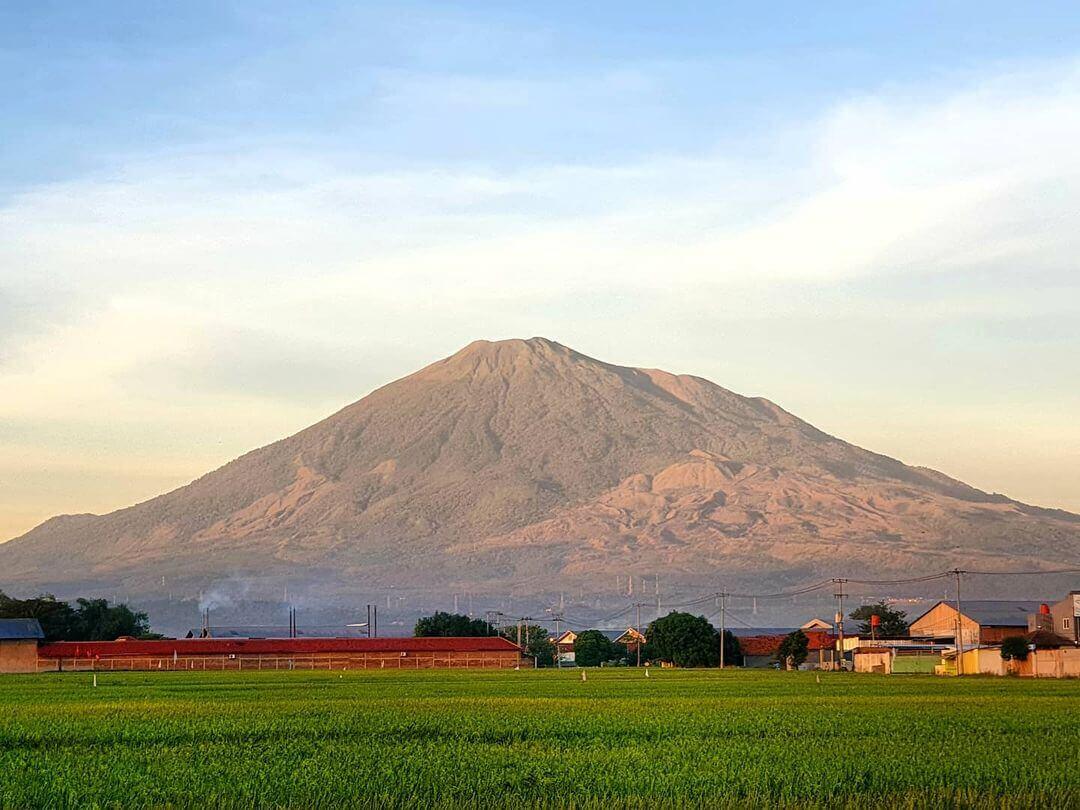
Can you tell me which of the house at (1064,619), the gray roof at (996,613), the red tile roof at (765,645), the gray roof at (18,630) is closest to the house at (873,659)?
the house at (1064,619)

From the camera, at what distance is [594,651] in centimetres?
15200

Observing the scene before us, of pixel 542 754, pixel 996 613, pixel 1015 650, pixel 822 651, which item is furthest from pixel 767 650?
pixel 542 754

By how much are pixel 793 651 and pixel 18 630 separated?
60.0m

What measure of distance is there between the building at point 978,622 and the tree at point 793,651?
1266cm

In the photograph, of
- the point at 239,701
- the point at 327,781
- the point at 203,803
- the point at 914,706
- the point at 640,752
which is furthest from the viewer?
the point at 239,701

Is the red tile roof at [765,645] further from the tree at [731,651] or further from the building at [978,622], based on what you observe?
the building at [978,622]

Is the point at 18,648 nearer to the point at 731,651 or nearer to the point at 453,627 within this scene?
the point at 453,627

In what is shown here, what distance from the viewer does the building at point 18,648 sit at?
11044cm

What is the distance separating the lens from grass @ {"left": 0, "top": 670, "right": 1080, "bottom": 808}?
19906 mm

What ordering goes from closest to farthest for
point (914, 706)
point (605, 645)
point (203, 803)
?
point (203, 803), point (914, 706), point (605, 645)

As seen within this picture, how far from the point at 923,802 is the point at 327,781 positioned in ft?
25.4

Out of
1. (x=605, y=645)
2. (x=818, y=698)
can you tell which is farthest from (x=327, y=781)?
(x=605, y=645)

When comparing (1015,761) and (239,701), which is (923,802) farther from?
(239,701)

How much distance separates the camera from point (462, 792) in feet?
66.1
